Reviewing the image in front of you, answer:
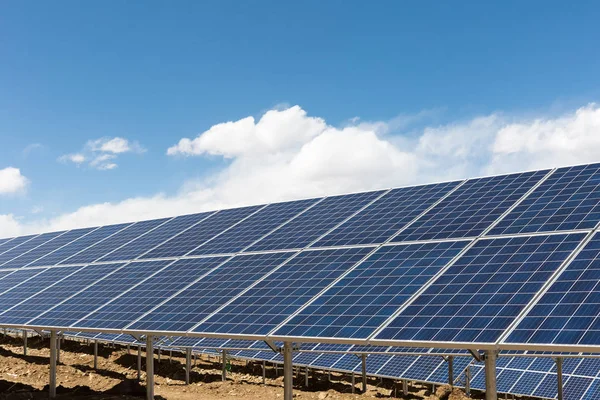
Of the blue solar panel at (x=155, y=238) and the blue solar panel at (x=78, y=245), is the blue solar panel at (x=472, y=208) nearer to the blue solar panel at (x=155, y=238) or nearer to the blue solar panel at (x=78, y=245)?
the blue solar panel at (x=155, y=238)

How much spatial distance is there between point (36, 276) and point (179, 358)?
1626cm

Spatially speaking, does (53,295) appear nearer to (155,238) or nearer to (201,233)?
(155,238)

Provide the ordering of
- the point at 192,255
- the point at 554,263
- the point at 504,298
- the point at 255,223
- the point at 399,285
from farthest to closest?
the point at 255,223 → the point at 192,255 → the point at 399,285 → the point at 554,263 → the point at 504,298

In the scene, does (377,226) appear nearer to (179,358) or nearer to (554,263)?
(554,263)

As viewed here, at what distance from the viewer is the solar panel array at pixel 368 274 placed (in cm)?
1688

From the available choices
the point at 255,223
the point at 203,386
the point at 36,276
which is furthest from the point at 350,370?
the point at 36,276

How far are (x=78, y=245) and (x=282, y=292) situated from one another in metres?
21.1

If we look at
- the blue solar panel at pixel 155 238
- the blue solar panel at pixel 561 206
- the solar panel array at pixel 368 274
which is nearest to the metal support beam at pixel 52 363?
the solar panel array at pixel 368 274

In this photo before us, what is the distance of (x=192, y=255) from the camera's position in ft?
95.7

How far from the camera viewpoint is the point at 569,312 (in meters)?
15.7

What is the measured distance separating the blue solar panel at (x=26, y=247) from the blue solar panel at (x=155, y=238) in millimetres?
9733

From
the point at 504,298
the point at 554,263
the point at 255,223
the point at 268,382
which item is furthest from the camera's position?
the point at 268,382

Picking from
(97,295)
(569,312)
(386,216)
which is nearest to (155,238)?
(97,295)

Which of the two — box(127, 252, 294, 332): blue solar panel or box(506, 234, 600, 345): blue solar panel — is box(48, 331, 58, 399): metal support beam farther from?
box(506, 234, 600, 345): blue solar panel
